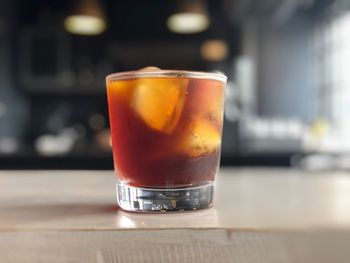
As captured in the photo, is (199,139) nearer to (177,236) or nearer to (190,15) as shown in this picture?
(177,236)

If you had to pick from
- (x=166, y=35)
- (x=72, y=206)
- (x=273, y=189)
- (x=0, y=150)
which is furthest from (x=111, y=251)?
(x=166, y=35)

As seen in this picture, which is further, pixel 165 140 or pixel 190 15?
pixel 190 15

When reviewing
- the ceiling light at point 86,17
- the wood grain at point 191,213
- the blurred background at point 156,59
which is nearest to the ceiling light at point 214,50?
the blurred background at point 156,59

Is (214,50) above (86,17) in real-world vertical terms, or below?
below

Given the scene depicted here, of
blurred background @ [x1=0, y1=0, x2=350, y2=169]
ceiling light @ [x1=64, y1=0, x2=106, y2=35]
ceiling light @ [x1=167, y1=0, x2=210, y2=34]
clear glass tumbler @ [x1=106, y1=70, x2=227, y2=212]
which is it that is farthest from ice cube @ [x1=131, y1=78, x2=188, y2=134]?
ceiling light @ [x1=64, y1=0, x2=106, y2=35]

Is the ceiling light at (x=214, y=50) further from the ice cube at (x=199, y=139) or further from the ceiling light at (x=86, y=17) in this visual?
the ice cube at (x=199, y=139)

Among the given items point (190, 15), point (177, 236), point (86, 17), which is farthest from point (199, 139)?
point (86, 17)
